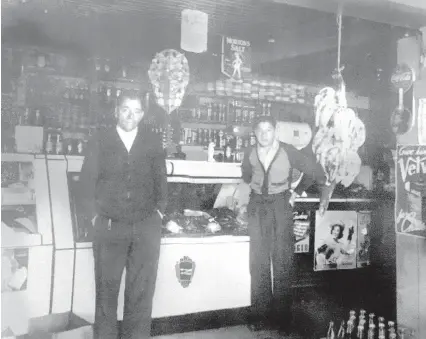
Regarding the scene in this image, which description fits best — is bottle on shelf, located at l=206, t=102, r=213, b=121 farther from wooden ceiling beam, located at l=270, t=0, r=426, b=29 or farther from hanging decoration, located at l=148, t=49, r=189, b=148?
wooden ceiling beam, located at l=270, t=0, r=426, b=29

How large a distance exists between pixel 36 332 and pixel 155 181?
4.16 ft

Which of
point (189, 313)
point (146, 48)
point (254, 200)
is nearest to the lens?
point (189, 313)

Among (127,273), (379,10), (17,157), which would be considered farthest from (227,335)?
(379,10)

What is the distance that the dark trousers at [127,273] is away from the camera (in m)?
3.27

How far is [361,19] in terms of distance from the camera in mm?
4230

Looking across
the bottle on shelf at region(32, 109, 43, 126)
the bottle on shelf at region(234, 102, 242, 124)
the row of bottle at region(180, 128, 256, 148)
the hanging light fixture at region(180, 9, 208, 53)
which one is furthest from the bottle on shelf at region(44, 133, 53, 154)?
the bottle on shelf at region(234, 102, 242, 124)

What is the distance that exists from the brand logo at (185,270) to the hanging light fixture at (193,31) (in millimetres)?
1724

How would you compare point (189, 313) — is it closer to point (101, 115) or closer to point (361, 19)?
point (101, 115)

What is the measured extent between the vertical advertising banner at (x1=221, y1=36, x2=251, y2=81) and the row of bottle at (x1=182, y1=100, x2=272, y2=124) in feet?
2.69

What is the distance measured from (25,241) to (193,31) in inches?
82.5

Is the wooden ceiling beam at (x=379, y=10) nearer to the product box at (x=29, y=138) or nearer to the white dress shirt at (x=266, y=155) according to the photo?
the white dress shirt at (x=266, y=155)

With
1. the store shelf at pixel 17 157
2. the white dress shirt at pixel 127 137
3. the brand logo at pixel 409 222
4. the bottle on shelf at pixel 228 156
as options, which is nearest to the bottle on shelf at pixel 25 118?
the store shelf at pixel 17 157

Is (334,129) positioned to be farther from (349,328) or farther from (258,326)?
(258,326)

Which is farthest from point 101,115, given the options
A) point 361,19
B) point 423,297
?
point 423,297
